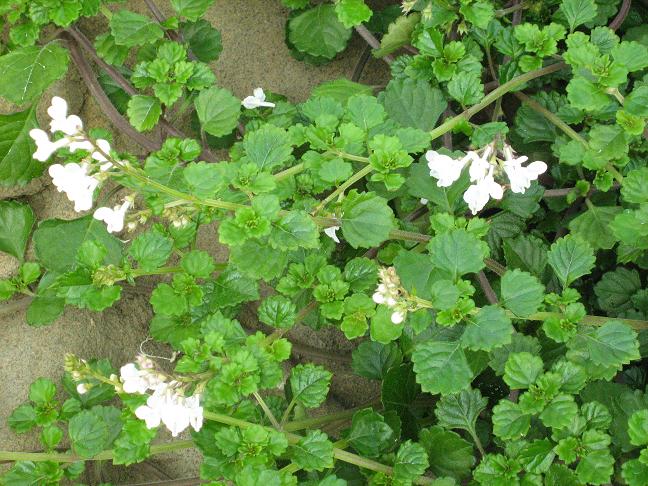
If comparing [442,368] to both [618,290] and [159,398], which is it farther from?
[618,290]

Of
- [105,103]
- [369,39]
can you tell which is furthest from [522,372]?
[105,103]

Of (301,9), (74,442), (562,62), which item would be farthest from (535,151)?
(74,442)

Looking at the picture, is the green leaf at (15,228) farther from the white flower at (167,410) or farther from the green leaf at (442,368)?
the green leaf at (442,368)

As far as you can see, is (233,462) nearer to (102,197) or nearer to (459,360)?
(459,360)

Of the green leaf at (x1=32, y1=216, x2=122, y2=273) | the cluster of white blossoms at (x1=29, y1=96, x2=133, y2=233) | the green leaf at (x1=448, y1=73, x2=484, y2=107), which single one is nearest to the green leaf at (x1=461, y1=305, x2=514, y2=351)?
the green leaf at (x1=448, y1=73, x2=484, y2=107)

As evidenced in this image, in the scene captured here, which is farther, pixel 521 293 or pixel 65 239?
pixel 65 239

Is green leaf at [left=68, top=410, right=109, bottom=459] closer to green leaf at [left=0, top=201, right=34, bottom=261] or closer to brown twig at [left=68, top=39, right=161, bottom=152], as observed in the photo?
green leaf at [left=0, top=201, right=34, bottom=261]
